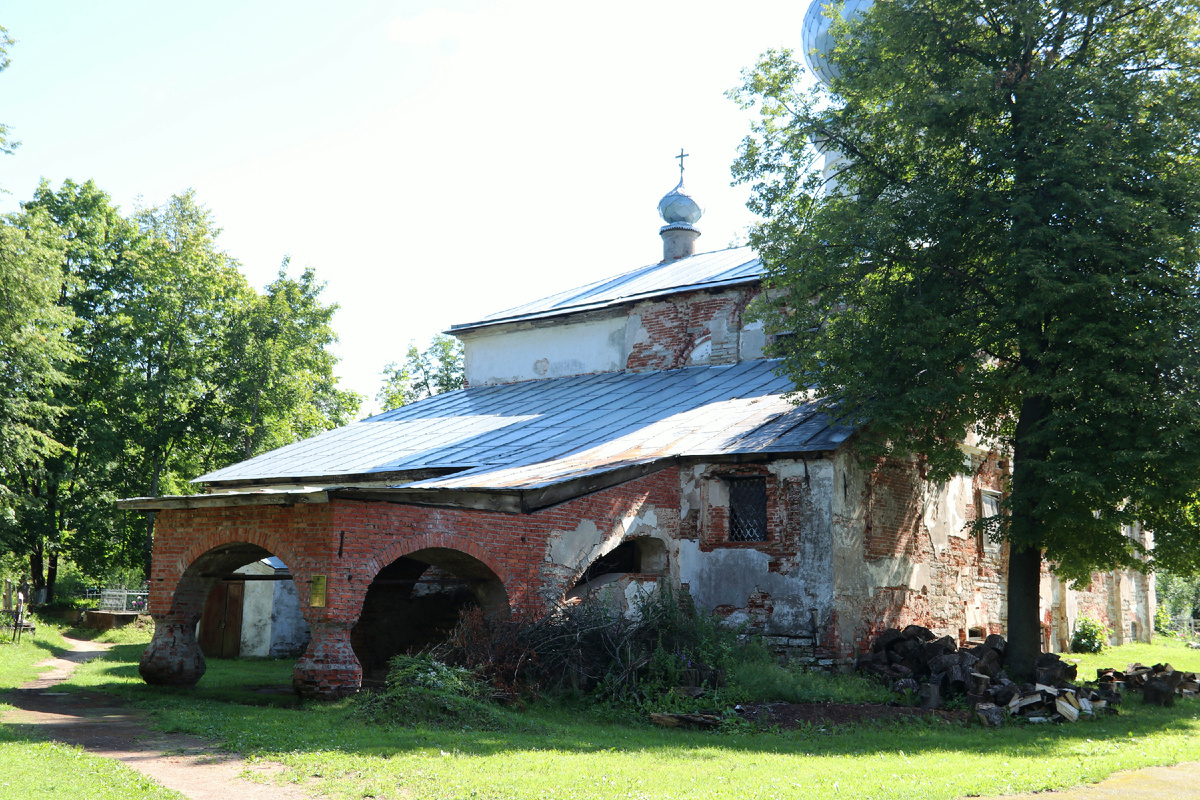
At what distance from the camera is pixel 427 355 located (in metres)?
40.6

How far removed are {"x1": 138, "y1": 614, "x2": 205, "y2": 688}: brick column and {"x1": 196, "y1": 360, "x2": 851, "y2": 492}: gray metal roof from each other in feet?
11.4

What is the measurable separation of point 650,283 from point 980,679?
41.2 feet

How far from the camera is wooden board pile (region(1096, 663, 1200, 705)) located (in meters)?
12.3

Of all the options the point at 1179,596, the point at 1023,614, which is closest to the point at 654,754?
the point at 1023,614

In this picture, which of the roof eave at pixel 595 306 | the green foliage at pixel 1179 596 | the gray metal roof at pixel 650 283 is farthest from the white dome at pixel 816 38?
the green foliage at pixel 1179 596

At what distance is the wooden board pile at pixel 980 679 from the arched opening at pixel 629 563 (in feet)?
10.4

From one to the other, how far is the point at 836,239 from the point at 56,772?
1074cm

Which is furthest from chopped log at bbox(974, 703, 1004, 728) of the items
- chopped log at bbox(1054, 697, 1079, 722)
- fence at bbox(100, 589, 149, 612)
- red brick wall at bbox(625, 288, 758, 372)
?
fence at bbox(100, 589, 149, 612)

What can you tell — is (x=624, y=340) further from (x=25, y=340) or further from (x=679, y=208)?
(x=25, y=340)

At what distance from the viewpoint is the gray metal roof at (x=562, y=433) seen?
13.6 meters

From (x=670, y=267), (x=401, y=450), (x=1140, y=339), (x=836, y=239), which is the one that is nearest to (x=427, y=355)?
(x=670, y=267)

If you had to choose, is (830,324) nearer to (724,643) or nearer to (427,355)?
(724,643)

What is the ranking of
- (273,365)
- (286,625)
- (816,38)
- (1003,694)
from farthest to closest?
(273,365) < (816,38) < (286,625) < (1003,694)

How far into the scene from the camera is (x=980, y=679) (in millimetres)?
11477
